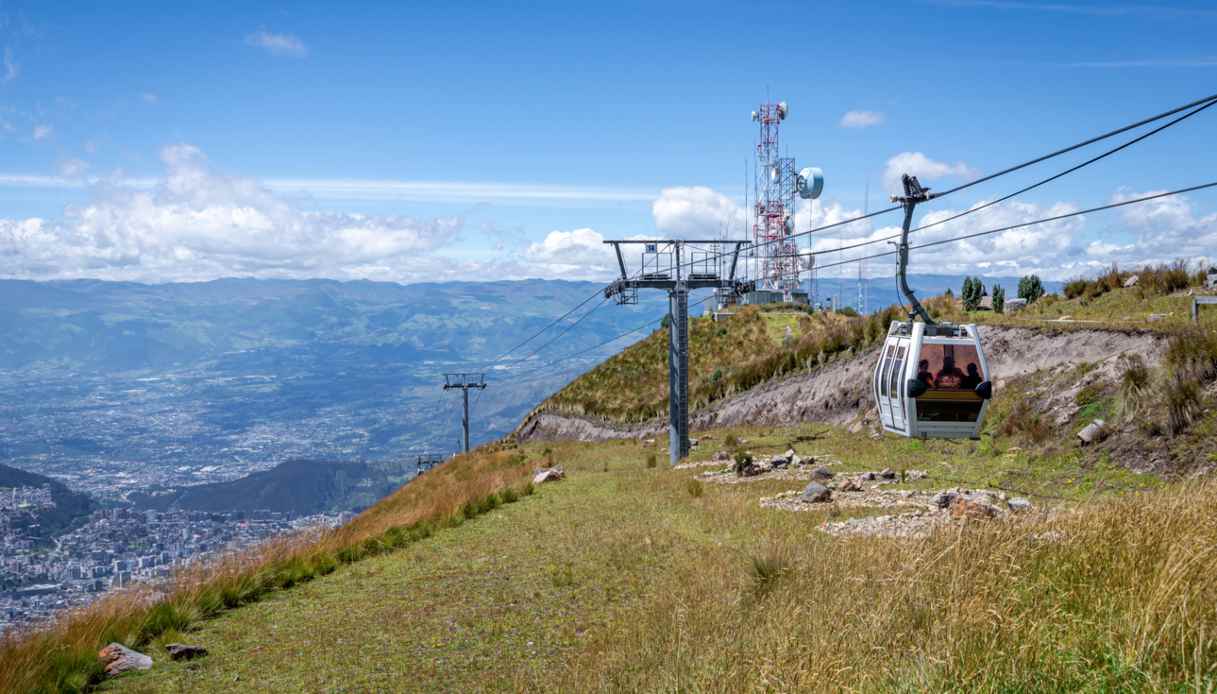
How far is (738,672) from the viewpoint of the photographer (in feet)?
22.9

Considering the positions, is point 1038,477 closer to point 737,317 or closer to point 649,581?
point 649,581

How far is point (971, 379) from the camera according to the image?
1469 cm

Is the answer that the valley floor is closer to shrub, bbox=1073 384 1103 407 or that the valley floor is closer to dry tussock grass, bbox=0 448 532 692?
dry tussock grass, bbox=0 448 532 692

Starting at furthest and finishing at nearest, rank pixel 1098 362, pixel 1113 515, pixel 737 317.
A: pixel 737 317 → pixel 1098 362 → pixel 1113 515

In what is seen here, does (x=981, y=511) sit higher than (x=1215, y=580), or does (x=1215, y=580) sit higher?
(x=1215, y=580)

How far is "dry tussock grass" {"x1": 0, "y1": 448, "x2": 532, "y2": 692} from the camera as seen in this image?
981 cm

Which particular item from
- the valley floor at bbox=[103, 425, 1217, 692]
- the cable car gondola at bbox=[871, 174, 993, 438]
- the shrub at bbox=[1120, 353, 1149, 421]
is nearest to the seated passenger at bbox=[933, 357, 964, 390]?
the cable car gondola at bbox=[871, 174, 993, 438]

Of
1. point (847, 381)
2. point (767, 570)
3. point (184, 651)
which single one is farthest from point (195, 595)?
point (847, 381)

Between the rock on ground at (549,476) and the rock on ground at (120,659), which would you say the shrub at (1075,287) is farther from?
the rock on ground at (120,659)

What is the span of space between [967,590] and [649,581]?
234 inches

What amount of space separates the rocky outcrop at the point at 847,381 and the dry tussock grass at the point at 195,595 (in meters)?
16.5

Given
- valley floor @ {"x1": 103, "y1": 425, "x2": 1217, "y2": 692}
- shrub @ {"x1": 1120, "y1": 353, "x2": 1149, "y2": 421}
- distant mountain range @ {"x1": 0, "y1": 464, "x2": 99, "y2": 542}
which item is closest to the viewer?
valley floor @ {"x1": 103, "y1": 425, "x2": 1217, "y2": 692}

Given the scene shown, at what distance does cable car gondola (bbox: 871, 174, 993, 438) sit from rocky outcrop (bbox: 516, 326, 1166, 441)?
9876 millimetres

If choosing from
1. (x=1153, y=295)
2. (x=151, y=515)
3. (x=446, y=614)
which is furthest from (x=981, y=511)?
(x=151, y=515)
